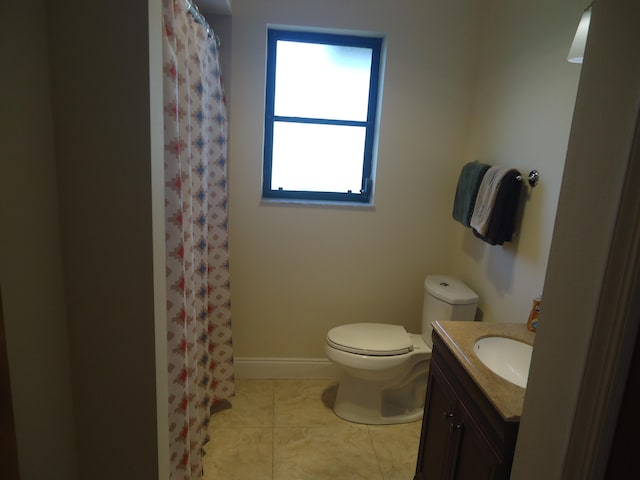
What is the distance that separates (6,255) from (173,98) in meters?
0.66

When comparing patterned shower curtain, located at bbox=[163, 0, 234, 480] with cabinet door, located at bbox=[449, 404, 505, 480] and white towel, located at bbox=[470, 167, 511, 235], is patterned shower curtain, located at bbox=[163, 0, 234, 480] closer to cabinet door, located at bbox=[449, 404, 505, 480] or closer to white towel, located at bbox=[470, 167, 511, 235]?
cabinet door, located at bbox=[449, 404, 505, 480]

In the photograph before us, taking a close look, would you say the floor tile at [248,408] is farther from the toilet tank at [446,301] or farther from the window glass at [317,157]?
the window glass at [317,157]

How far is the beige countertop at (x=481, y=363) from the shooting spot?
110cm

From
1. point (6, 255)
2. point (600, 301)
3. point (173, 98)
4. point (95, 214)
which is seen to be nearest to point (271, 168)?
point (173, 98)

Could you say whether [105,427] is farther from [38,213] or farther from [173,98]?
[173,98]

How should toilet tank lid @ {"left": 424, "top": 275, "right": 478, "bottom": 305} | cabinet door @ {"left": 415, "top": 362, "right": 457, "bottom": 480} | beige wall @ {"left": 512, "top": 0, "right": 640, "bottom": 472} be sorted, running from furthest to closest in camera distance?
toilet tank lid @ {"left": 424, "top": 275, "right": 478, "bottom": 305} < cabinet door @ {"left": 415, "top": 362, "right": 457, "bottom": 480} < beige wall @ {"left": 512, "top": 0, "right": 640, "bottom": 472}

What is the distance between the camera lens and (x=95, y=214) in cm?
98

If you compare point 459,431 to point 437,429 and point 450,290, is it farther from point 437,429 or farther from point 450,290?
point 450,290

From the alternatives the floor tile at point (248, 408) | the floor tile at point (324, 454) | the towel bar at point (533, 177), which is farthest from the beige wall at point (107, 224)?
the towel bar at point (533, 177)

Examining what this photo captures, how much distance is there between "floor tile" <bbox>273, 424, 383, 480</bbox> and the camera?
6.31 ft

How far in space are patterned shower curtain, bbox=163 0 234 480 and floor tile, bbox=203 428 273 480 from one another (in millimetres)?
97

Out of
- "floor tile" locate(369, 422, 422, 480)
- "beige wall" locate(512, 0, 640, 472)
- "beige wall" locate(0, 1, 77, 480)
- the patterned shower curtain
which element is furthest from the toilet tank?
"beige wall" locate(0, 1, 77, 480)

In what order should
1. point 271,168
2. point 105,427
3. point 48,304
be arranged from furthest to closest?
point 271,168, point 105,427, point 48,304

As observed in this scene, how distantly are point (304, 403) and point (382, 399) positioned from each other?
0.46m
